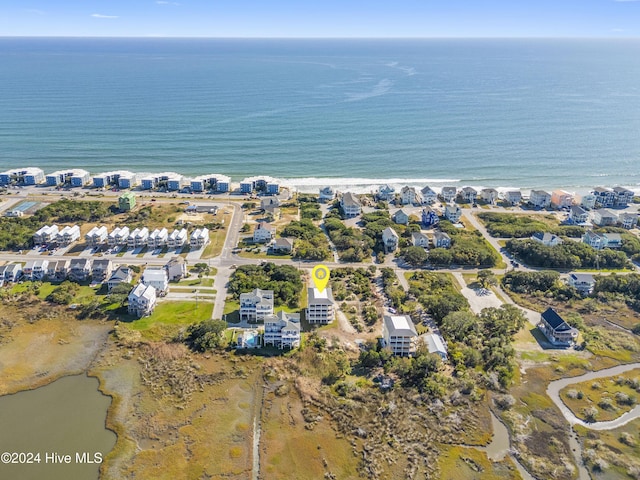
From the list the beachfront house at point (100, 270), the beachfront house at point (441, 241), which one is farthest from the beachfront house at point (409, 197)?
the beachfront house at point (100, 270)

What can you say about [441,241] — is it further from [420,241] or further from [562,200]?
[562,200]

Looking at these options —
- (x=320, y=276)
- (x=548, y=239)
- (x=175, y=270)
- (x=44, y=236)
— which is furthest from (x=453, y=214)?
(x=44, y=236)

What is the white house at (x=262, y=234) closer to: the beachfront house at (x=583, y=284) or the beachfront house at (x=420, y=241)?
the beachfront house at (x=420, y=241)

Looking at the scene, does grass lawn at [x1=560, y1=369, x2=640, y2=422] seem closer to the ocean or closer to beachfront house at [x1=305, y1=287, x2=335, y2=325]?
beachfront house at [x1=305, y1=287, x2=335, y2=325]

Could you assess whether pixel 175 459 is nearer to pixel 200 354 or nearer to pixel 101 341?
pixel 200 354

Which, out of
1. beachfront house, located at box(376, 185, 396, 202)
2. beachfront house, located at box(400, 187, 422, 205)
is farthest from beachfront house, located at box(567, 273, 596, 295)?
beachfront house, located at box(376, 185, 396, 202)

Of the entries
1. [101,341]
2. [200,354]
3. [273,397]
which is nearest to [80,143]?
[101,341]
